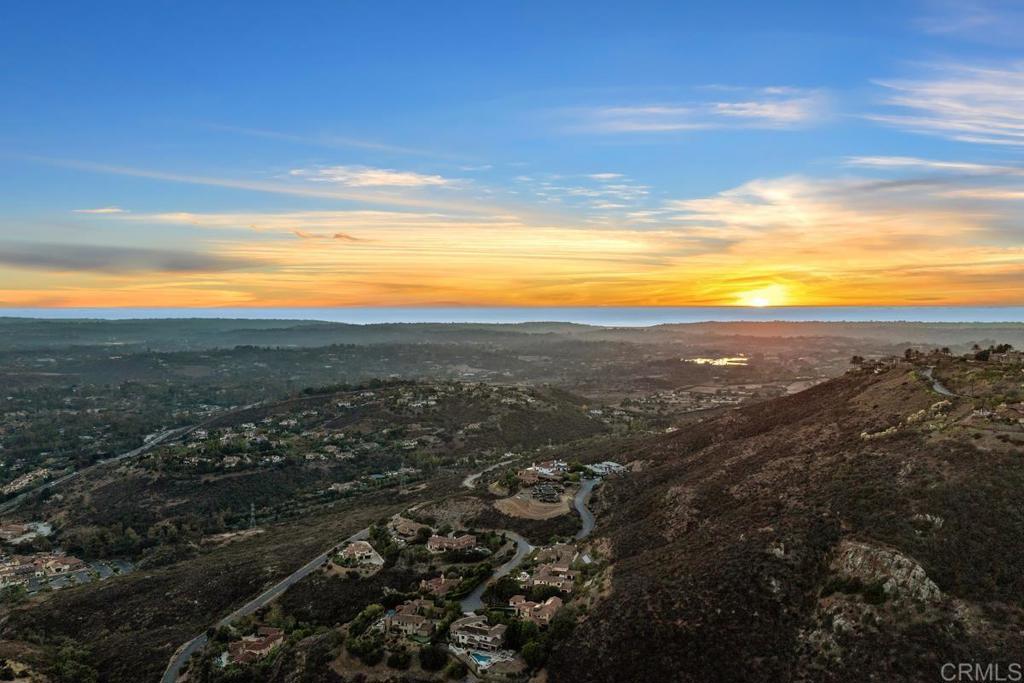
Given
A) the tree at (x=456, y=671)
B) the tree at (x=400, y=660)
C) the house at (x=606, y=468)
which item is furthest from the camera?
the house at (x=606, y=468)

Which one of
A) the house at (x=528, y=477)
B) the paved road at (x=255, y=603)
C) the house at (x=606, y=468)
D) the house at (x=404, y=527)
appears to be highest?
the house at (x=606, y=468)

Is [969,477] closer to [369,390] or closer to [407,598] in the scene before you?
[407,598]

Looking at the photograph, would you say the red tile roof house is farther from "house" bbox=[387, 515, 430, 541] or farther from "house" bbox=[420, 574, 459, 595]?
"house" bbox=[387, 515, 430, 541]

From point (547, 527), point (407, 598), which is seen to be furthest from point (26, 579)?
point (547, 527)

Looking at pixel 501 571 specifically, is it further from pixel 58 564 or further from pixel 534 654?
pixel 58 564

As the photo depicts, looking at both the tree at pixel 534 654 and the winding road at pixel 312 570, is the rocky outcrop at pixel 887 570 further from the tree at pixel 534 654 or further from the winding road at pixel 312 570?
the winding road at pixel 312 570

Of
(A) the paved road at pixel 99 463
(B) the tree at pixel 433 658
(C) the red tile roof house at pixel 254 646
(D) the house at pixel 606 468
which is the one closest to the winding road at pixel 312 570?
(D) the house at pixel 606 468

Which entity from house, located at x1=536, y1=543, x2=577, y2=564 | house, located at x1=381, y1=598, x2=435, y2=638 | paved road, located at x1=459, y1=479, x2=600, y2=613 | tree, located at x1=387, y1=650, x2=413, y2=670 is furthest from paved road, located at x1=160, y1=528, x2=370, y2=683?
house, located at x1=536, y1=543, x2=577, y2=564
